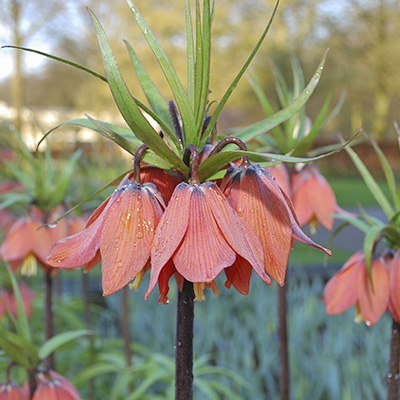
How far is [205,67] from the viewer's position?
2.02 ft

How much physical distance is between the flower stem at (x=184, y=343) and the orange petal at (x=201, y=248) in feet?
0.22

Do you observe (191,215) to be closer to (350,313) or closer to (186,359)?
(186,359)

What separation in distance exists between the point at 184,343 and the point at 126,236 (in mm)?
155

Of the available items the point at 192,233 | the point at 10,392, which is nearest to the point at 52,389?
the point at 10,392

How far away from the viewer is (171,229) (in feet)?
1.94

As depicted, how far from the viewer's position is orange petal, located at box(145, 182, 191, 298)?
0.58 meters

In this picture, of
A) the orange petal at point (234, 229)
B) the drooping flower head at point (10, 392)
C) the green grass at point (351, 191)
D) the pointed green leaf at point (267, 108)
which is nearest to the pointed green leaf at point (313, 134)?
the pointed green leaf at point (267, 108)

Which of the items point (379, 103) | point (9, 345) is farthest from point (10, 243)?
point (379, 103)

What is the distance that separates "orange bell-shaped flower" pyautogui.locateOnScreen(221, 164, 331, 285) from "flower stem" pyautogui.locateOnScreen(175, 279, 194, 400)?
10 centimetres

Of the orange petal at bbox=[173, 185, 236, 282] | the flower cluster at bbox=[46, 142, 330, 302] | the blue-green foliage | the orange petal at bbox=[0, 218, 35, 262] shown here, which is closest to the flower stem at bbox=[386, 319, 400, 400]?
the flower cluster at bbox=[46, 142, 330, 302]

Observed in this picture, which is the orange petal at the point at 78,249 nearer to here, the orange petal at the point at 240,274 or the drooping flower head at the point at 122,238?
the drooping flower head at the point at 122,238

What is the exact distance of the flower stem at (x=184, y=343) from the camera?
650 mm

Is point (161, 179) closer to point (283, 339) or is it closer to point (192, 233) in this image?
point (192, 233)

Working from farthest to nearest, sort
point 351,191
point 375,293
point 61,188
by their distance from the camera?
point 351,191 < point 61,188 < point 375,293
